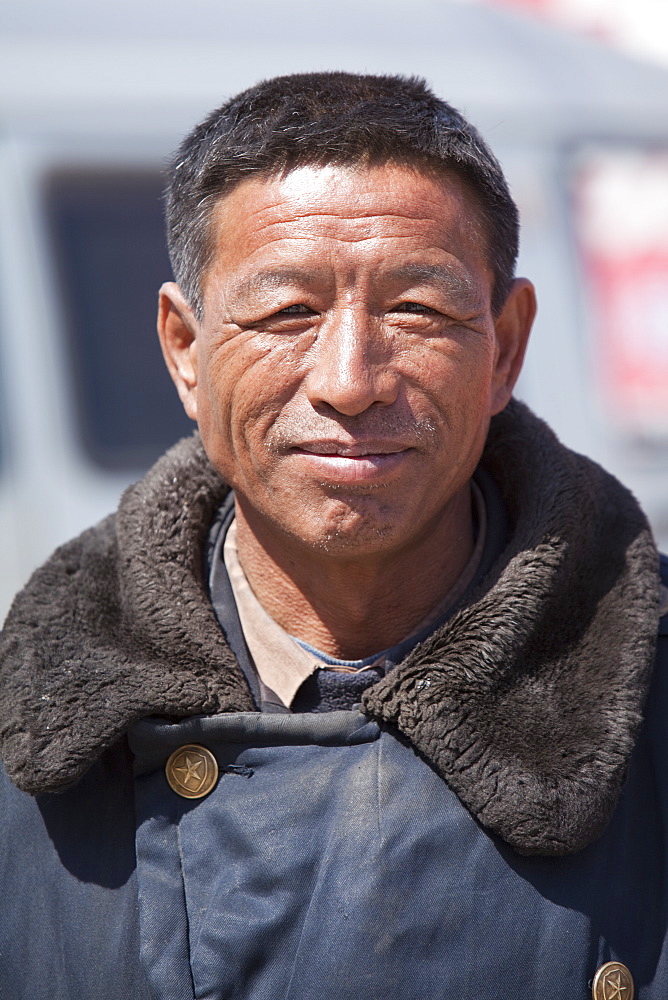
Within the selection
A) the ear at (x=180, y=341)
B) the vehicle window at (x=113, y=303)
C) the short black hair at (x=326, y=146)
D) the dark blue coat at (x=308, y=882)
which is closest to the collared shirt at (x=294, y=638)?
the dark blue coat at (x=308, y=882)

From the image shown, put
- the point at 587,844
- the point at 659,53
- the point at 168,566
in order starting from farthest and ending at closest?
the point at 659,53, the point at 168,566, the point at 587,844

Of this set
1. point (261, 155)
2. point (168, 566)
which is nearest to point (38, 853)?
point (168, 566)

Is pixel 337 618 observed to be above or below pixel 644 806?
above

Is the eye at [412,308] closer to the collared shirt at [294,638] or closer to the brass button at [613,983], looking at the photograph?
the collared shirt at [294,638]

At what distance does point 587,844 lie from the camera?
5.92 feet

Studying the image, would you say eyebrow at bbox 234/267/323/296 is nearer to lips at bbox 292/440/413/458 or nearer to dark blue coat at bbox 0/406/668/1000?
lips at bbox 292/440/413/458

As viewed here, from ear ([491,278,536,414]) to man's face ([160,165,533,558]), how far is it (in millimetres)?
134

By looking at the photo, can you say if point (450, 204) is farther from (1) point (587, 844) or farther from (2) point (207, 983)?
(2) point (207, 983)

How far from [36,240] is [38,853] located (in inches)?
113

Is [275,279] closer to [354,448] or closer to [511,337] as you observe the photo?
[354,448]

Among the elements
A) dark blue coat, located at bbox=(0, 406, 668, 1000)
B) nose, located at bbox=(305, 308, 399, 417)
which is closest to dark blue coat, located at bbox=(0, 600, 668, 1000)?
dark blue coat, located at bbox=(0, 406, 668, 1000)

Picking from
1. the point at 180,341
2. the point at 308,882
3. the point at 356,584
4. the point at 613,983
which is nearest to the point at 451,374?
the point at 356,584

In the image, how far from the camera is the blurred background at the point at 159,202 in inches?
169

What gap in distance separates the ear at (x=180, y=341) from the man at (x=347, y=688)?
92 mm
